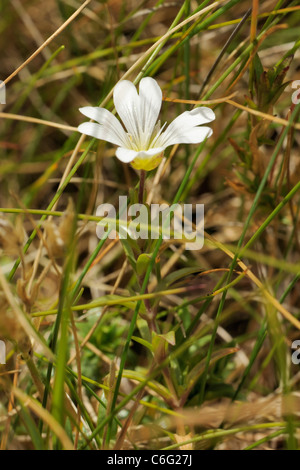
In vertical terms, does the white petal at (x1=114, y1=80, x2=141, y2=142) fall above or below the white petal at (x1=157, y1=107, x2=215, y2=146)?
above

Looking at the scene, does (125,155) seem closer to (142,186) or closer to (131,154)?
(131,154)

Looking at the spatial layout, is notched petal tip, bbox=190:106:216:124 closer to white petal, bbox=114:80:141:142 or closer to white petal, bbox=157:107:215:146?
white petal, bbox=157:107:215:146

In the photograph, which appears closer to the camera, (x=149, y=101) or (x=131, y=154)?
(x=131, y=154)

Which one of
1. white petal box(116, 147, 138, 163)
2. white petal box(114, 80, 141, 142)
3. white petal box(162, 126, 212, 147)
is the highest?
white petal box(114, 80, 141, 142)

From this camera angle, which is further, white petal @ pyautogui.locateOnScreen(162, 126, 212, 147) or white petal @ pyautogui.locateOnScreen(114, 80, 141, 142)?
white petal @ pyautogui.locateOnScreen(114, 80, 141, 142)

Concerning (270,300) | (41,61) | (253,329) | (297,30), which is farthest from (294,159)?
(41,61)

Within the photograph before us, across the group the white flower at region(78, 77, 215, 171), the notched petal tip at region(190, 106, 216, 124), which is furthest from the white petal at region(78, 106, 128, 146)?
the notched petal tip at region(190, 106, 216, 124)

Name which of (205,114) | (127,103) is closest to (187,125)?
(205,114)
